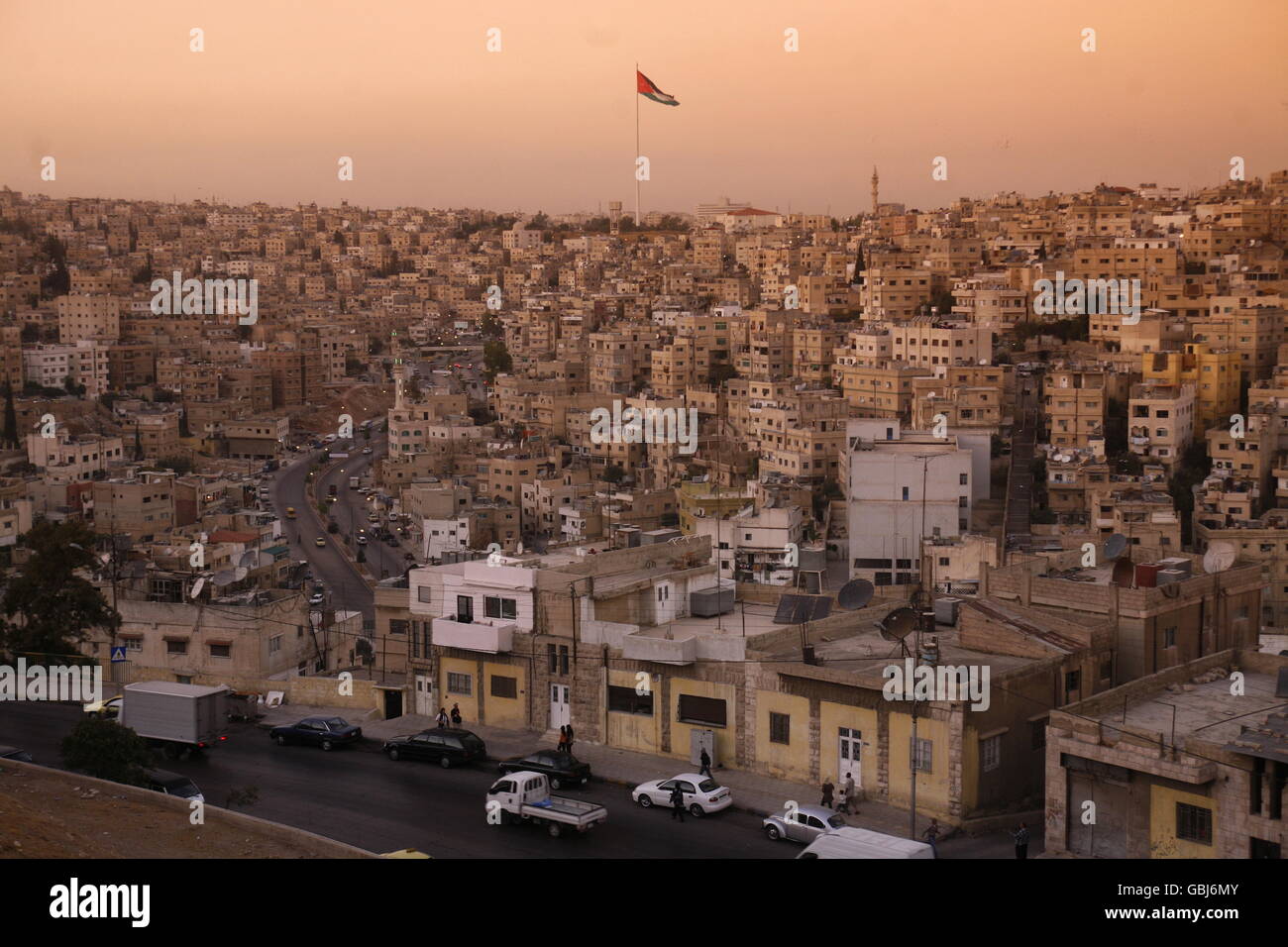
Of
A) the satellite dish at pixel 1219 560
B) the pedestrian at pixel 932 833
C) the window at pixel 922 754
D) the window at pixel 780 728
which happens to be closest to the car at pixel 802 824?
the pedestrian at pixel 932 833

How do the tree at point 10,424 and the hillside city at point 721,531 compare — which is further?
the tree at point 10,424

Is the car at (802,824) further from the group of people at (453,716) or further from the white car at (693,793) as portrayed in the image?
the group of people at (453,716)

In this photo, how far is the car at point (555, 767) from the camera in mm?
7785

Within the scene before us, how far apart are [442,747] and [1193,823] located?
3.65 metres

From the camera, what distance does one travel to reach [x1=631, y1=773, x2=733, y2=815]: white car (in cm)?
731

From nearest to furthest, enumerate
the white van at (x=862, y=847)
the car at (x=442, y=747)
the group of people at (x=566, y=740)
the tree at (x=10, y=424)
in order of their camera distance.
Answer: the white van at (x=862, y=847)
the car at (x=442, y=747)
the group of people at (x=566, y=740)
the tree at (x=10, y=424)

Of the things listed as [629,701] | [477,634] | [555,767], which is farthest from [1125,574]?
[477,634]

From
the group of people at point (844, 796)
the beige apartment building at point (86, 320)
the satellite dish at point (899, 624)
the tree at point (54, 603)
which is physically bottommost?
the group of people at point (844, 796)

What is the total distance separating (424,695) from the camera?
9.37 metres

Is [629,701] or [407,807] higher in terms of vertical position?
[629,701]

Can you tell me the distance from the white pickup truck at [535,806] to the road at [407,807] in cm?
6

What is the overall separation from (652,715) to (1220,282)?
25314 mm

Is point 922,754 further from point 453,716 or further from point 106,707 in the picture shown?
point 106,707
